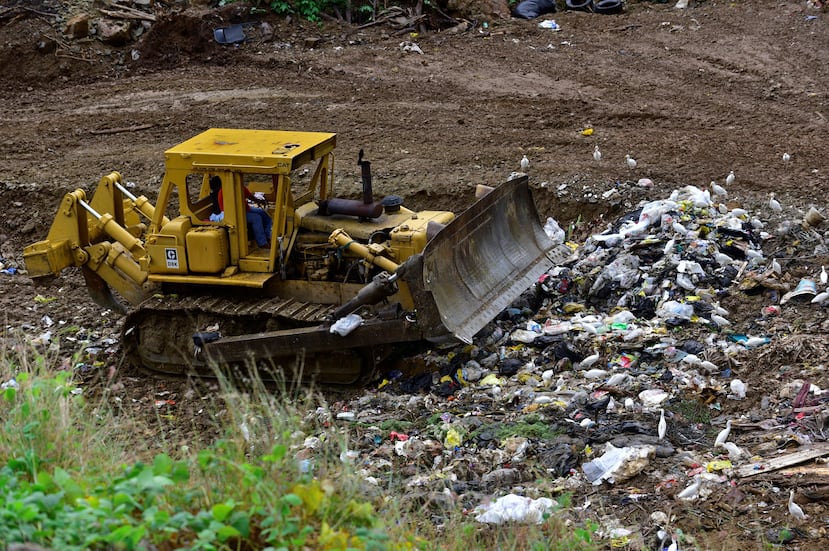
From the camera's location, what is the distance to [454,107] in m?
14.4

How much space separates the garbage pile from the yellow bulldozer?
0.46m

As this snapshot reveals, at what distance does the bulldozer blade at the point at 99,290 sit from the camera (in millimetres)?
9375

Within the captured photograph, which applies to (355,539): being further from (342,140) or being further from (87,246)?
(342,140)

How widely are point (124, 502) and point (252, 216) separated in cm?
473

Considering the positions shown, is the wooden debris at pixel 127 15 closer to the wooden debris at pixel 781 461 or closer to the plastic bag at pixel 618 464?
the plastic bag at pixel 618 464

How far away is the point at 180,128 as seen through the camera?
14.3 m

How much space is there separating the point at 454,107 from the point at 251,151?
6.48 meters

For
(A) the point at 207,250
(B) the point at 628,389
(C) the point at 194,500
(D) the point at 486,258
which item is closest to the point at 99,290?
(A) the point at 207,250

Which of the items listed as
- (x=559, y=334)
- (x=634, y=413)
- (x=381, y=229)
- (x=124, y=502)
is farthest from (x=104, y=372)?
(x=124, y=502)

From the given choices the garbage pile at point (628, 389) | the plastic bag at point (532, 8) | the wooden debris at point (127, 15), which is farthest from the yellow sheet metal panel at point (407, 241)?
the plastic bag at point (532, 8)

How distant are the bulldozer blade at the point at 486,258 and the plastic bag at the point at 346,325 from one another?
626mm

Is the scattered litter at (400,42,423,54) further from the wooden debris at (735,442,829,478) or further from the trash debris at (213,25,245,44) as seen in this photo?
the wooden debris at (735,442,829,478)

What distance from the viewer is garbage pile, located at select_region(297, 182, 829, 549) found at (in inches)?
242

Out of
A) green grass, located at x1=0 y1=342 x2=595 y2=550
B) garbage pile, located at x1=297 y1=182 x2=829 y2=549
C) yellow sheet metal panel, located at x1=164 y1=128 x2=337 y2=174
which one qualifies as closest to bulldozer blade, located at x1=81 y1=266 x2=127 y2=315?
yellow sheet metal panel, located at x1=164 y1=128 x2=337 y2=174
